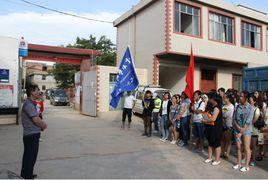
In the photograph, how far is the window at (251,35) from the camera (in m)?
23.4

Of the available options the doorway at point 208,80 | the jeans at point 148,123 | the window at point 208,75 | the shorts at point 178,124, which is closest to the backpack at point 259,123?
the shorts at point 178,124

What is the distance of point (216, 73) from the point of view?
929 inches

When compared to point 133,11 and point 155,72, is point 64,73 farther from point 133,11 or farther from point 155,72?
point 155,72

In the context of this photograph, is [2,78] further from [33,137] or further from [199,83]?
[199,83]

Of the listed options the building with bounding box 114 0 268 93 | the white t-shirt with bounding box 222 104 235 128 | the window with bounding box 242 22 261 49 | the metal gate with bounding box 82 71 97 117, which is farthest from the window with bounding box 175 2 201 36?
the white t-shirt with bounding box 222 104 235 128

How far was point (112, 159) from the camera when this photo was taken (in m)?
7.55

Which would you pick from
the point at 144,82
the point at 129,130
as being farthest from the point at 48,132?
the point at 144,82

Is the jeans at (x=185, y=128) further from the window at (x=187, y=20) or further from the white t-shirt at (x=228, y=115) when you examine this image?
the window at (x=187, y=20)

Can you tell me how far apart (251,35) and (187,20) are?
6602mm

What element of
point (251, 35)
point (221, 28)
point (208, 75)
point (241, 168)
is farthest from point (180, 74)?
point (241, 168)

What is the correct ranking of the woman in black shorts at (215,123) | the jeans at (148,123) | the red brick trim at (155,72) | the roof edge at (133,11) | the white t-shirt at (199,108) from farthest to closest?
the roof edge at (133,11)
the red brick trim at (155,72)
the jeans at (148,123)
the white t-shirt at (199,108)
the woman in black shorts at (215,123)

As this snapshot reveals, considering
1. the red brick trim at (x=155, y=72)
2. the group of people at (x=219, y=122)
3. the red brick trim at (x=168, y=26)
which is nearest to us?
the group of people at (x=219, y=122)

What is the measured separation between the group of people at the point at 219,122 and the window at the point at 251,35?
605 inches

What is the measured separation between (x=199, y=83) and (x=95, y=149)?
1518 centimetres
